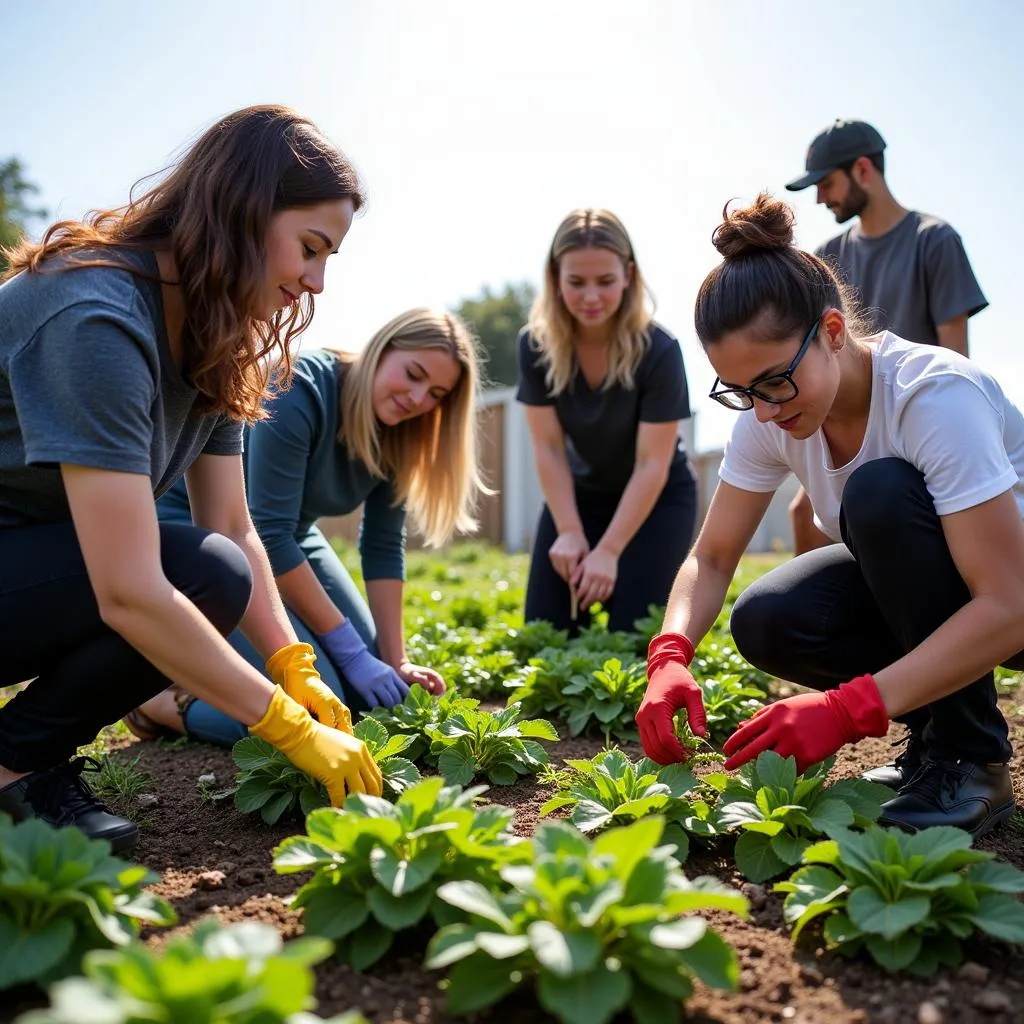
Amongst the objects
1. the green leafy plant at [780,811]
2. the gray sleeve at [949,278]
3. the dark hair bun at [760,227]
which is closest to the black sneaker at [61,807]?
the green leafy plant at [780,811]

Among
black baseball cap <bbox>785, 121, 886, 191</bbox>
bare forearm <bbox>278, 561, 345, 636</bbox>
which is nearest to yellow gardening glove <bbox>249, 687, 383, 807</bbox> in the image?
bare forearm <bbox>278, 561, 345, 636</bbox>

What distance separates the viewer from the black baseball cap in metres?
3.93

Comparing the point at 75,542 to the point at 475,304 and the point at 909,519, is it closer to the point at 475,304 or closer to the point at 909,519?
the point at 909,519

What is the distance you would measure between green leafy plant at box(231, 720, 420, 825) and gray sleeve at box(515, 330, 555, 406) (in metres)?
2.38

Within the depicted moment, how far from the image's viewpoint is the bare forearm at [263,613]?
7.80 ft

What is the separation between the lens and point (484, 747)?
2541mm

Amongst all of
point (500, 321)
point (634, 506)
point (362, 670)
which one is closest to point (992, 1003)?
point (362, 670)

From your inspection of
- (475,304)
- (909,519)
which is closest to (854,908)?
(909,519)

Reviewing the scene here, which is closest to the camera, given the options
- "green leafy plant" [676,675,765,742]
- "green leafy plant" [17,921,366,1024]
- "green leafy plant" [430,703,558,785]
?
"green leafy plant" [17,921,366,1024]

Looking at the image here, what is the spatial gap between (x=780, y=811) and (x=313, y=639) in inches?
74.6

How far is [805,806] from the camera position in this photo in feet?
6.49

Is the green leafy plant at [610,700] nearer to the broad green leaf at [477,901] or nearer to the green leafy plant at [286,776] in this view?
the green leafy plant at [286,776]

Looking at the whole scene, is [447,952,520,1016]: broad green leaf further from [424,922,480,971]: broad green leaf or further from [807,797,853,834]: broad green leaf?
[807,797,853,834]: broad green leaf

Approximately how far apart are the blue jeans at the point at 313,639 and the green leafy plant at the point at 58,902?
124 centimetres
